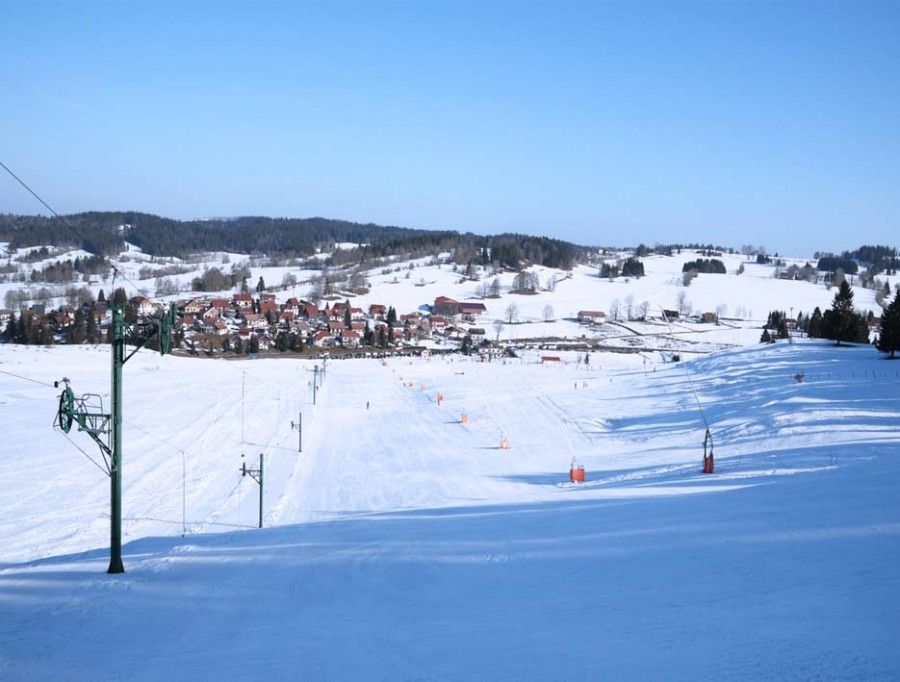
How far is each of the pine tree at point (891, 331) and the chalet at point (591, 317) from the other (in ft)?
200

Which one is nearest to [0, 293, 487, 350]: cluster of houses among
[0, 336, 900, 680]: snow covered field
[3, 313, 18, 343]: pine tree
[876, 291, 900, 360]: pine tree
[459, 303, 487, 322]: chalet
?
[459, 303, 487, 322]: chalet

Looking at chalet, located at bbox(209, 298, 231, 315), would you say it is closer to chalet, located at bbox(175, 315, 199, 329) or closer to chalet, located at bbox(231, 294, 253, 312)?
chalet, located at bbox(231, 294, 253, 312)

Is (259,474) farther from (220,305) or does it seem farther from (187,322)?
(220,305)

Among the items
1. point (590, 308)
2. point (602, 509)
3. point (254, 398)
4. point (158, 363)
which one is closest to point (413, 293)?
point (590, 308)

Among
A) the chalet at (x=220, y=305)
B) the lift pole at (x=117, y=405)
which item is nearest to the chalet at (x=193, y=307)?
the chalet at (x=220, y=305)

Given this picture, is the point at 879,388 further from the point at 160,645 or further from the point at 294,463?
the point at 160,645

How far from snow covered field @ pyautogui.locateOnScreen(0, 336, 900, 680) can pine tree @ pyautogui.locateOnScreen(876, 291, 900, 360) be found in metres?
10.6

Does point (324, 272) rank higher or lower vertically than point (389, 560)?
higher

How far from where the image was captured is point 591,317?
10319cm

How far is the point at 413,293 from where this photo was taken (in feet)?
421

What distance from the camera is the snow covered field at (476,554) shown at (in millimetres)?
6098

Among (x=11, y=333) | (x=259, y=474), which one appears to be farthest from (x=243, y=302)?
(x=259, y=474)

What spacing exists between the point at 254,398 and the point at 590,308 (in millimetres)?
80654

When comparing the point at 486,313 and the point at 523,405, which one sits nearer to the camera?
the point at 523,405
